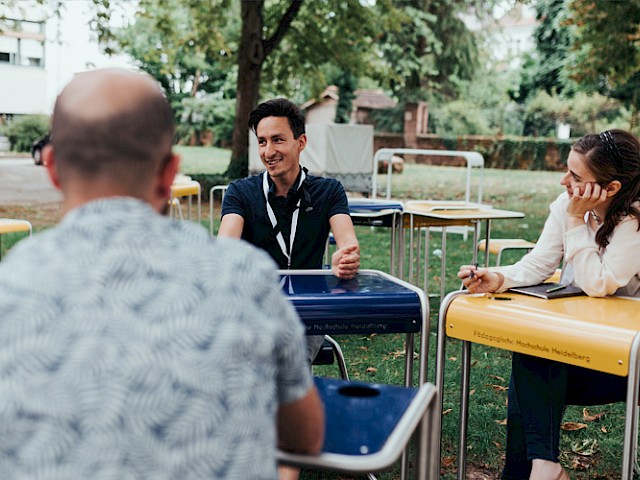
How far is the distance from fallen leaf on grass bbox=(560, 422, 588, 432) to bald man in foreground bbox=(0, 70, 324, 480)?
3.09 metres

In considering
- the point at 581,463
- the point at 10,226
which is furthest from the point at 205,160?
the point at 581,463

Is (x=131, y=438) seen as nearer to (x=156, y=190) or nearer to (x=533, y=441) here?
(x=156, y=190)

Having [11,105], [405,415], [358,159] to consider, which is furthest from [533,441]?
[11,105]

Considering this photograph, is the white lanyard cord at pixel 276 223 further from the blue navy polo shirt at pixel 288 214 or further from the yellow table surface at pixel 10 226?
the yellow table surface at pixel 10 226

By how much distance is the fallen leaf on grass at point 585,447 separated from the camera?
12.0 ft

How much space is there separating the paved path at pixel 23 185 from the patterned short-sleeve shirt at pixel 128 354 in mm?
11203

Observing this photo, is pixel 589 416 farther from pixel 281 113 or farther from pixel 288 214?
pixel 281 113

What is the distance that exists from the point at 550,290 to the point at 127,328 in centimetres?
193

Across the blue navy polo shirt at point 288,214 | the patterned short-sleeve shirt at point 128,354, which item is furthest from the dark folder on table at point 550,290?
the patterned short-sleeve shirt at point 128,354

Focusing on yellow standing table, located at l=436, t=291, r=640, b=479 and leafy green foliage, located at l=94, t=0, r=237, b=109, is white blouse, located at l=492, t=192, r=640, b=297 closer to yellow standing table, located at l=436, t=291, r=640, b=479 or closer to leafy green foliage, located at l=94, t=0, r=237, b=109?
yellow standing table, located at l=436, t=291, r=640, b=479

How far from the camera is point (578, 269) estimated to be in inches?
109

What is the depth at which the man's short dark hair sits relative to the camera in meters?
3.58

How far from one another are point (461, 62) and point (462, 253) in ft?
77.4

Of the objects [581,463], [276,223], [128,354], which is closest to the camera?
[128,354]
